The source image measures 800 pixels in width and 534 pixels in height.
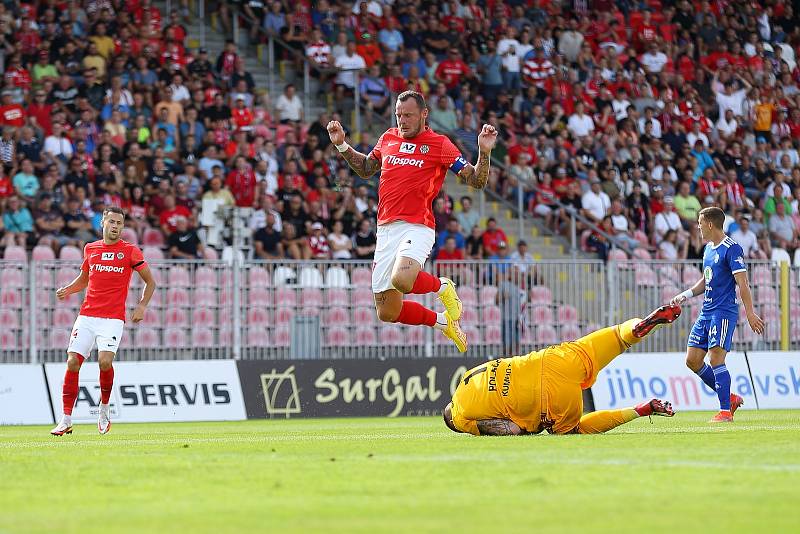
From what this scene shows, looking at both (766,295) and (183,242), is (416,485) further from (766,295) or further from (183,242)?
(766,295)

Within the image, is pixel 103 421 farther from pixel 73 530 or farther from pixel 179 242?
pixel 73 530

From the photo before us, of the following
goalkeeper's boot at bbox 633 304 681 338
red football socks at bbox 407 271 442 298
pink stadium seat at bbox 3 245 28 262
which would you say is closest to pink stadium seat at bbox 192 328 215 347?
pink stadium seat at bbox 3 245 28 262

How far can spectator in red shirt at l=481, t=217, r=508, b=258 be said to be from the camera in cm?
2556

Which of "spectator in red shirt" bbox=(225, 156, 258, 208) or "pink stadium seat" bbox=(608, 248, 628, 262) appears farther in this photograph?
"pink stadium seat" bbox=(608, 248, 628, 262)

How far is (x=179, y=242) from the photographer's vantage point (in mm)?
22797

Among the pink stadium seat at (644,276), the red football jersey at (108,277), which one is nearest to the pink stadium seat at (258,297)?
the pink stadium seat at (644,276)

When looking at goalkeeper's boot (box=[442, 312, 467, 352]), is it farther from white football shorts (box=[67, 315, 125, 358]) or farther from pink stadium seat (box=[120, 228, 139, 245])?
pink stadium seat (box=[120, 228, 139, 245])

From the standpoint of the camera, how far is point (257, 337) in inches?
853

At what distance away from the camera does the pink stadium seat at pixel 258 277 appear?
2162 centimetres

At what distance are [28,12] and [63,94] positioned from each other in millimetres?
2225

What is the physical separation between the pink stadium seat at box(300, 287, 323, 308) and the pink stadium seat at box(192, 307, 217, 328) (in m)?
1.40

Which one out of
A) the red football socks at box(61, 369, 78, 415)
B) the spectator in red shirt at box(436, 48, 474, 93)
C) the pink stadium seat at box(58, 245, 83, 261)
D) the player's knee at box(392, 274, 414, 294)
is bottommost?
the red football socks at box(61, 369, 78, 415)

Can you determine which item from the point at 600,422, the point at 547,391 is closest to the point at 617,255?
the point at 600,422

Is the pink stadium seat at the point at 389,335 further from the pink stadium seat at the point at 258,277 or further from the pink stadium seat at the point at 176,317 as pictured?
the pink stadium seat at the point at 176,317
